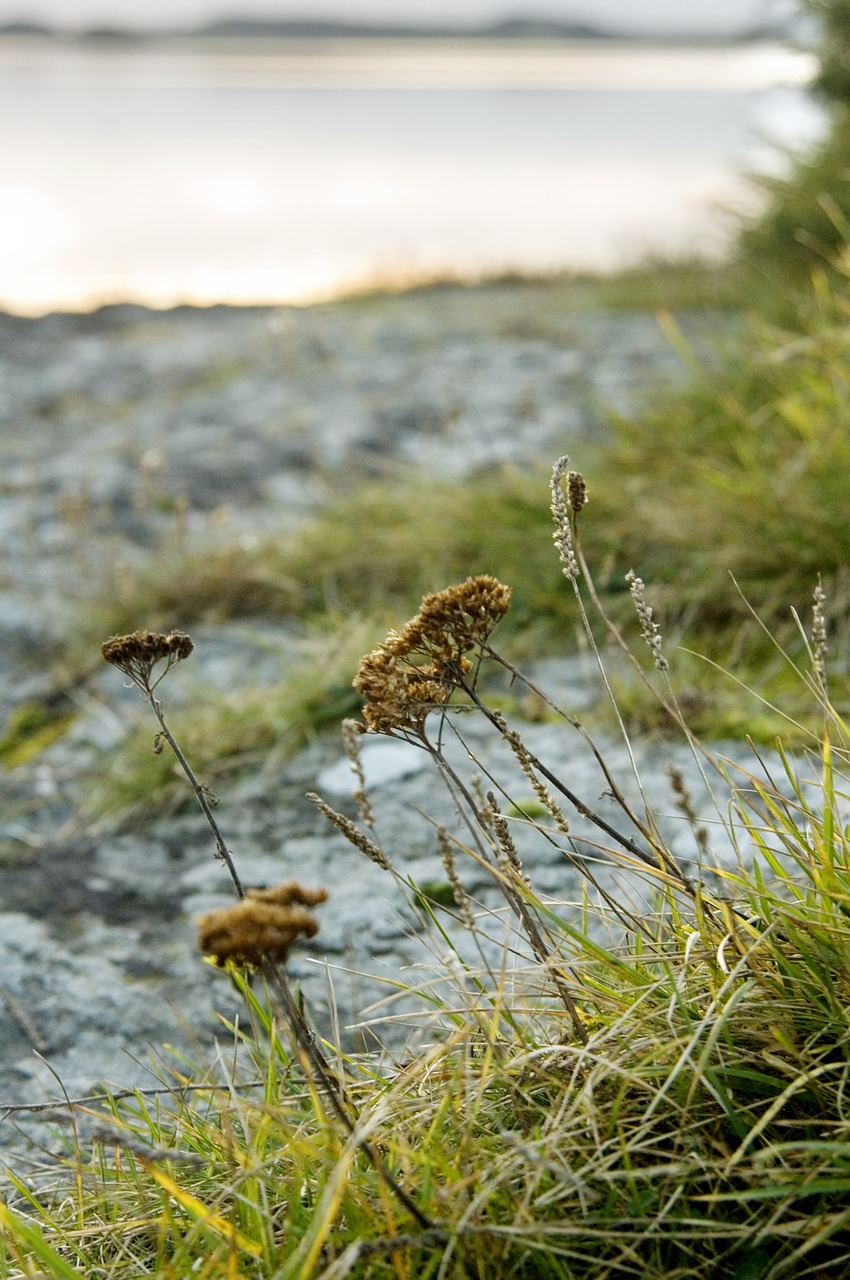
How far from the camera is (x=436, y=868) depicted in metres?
2.79

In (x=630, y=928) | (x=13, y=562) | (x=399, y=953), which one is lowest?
(x=399, y=953)

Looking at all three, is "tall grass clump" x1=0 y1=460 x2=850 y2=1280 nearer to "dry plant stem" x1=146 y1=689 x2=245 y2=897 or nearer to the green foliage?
"dry plant stem" x1=146 y1=689 x2=245 y2=897

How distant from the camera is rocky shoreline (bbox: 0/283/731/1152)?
253cm

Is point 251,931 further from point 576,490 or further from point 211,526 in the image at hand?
point 211,526

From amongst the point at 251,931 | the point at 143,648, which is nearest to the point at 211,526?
the point at 143,648

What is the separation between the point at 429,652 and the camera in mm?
1704

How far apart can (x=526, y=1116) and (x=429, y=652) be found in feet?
2.11

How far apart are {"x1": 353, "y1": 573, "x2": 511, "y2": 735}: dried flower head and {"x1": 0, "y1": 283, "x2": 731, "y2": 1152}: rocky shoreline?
0.85 ft

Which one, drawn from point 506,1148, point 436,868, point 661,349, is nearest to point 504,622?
point 436,868

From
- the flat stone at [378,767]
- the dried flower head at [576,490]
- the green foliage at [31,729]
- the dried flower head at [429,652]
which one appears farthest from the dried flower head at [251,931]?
the green foliage at [31,729]

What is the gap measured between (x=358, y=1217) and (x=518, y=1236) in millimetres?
200

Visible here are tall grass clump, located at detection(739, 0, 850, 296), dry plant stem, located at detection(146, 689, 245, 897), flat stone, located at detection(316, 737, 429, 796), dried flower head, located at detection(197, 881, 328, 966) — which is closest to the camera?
dried flower head, located at detection(197, 881, 328, 966)

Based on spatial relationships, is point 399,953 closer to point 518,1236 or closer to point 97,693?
point 518,1236

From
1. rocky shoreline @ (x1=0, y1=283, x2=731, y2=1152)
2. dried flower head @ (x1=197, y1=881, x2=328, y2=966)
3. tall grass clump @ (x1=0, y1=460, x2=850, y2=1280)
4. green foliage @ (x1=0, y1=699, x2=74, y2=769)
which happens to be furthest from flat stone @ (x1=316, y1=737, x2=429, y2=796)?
dried flower head @ (x1=197, y1=881, x2=328, y2=966)
